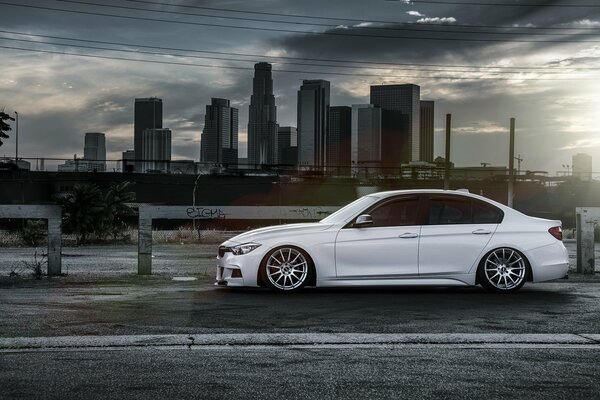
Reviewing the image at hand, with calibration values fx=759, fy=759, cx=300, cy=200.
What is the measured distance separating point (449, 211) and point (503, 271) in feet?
3.73

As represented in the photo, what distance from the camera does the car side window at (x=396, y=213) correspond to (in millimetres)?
10789

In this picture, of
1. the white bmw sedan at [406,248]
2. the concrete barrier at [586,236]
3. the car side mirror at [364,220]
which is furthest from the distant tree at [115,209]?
the concrete barrier at [586,236]

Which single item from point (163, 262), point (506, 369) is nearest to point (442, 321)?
point (506, 369)

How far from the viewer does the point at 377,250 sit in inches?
413

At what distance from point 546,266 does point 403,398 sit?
674cm

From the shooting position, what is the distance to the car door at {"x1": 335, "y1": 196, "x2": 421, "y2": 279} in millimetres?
10414

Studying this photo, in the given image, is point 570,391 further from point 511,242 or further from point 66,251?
point 66,251

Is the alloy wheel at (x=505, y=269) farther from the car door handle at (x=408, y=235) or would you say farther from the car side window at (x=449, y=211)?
the car door handle at (x=408, y=235)

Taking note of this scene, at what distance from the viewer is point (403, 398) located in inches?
188

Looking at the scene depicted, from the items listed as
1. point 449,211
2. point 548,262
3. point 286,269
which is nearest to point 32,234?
point 286,269

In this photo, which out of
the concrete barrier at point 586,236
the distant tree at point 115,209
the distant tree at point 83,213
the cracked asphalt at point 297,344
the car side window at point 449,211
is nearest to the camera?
the cracked asphalt at point 297,344

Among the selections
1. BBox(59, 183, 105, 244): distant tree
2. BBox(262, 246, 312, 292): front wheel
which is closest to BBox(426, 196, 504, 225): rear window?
BBox(262, 246, 312, 292): front wheel

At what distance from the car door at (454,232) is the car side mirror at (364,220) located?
801 mm

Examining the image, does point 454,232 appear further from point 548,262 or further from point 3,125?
point 3,125
